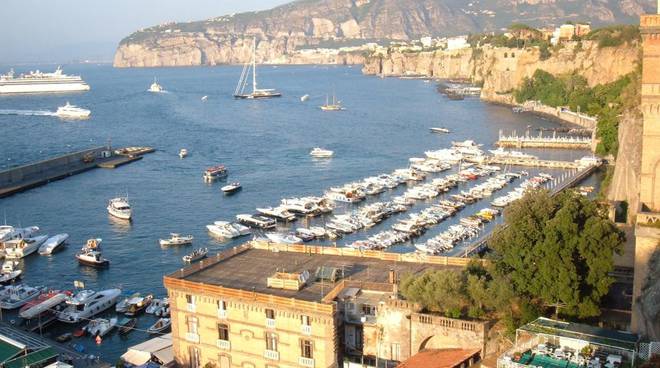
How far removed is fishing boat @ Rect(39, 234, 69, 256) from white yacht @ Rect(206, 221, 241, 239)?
6.46m

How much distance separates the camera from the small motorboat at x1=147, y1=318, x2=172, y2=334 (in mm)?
22461

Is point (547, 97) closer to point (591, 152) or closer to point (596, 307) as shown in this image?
point (591, 152)

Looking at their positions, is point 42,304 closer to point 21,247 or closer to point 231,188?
point 21,247

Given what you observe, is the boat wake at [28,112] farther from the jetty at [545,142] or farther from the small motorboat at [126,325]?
the small motorboat at [126,325]

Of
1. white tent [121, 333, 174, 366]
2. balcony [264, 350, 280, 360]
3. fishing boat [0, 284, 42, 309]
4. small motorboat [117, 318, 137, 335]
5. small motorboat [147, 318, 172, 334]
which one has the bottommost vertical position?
small motorboat [117, 318, 137, 335]

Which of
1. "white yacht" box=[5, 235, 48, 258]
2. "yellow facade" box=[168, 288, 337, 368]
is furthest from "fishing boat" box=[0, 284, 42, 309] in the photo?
"yellow facade" box=[168, 288, 337, 368]

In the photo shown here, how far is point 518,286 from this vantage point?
50.0ft

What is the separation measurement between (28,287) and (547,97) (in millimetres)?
63236

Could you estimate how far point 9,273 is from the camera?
92.2 feet

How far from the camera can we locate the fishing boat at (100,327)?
2275cm

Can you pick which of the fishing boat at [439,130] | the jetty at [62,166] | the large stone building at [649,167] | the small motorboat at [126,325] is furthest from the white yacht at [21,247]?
the fishing boat at [439,130]

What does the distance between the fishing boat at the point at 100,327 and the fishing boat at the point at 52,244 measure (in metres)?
9.65

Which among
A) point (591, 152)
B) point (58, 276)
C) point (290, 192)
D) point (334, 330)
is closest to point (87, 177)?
point (290, 192)

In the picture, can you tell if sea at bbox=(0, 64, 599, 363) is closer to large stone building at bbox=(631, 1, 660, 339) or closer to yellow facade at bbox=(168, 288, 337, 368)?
yellow facade at bbox=(168, 288, 337, 368)
